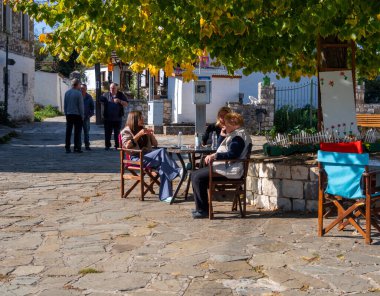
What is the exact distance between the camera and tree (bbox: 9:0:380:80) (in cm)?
734

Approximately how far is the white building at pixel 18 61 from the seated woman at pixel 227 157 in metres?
20.1

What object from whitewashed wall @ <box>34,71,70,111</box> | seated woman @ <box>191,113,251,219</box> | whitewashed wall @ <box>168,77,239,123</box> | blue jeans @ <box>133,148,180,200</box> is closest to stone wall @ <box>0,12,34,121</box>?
whitewashed wall @ <box>168,77,239,123</box>

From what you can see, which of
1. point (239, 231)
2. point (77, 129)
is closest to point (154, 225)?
point (239, 231)

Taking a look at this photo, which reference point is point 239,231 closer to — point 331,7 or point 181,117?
point 331,7

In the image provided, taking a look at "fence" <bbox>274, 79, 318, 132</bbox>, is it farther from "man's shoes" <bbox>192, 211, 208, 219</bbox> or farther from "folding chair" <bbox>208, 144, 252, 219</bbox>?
"man's shoes" <bbox>192, 211, 208, 219</bbox>

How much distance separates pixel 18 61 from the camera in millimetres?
30156

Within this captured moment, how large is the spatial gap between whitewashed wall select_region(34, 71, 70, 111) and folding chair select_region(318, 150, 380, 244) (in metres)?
44.1

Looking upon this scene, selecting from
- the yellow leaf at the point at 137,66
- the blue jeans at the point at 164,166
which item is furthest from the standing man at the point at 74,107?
the blue jeans at the point at 164,166

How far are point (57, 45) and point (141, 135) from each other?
169 cm

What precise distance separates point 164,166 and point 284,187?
1686mm

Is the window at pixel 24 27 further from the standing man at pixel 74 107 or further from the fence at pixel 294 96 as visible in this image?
the standing man at pixel 74 107

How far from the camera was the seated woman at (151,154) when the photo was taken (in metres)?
8.88

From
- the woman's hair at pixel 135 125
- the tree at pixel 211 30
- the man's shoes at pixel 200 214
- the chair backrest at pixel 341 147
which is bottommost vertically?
the man's shoes at pixel 200 214

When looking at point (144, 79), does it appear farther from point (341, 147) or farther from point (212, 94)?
point (341, 147)
